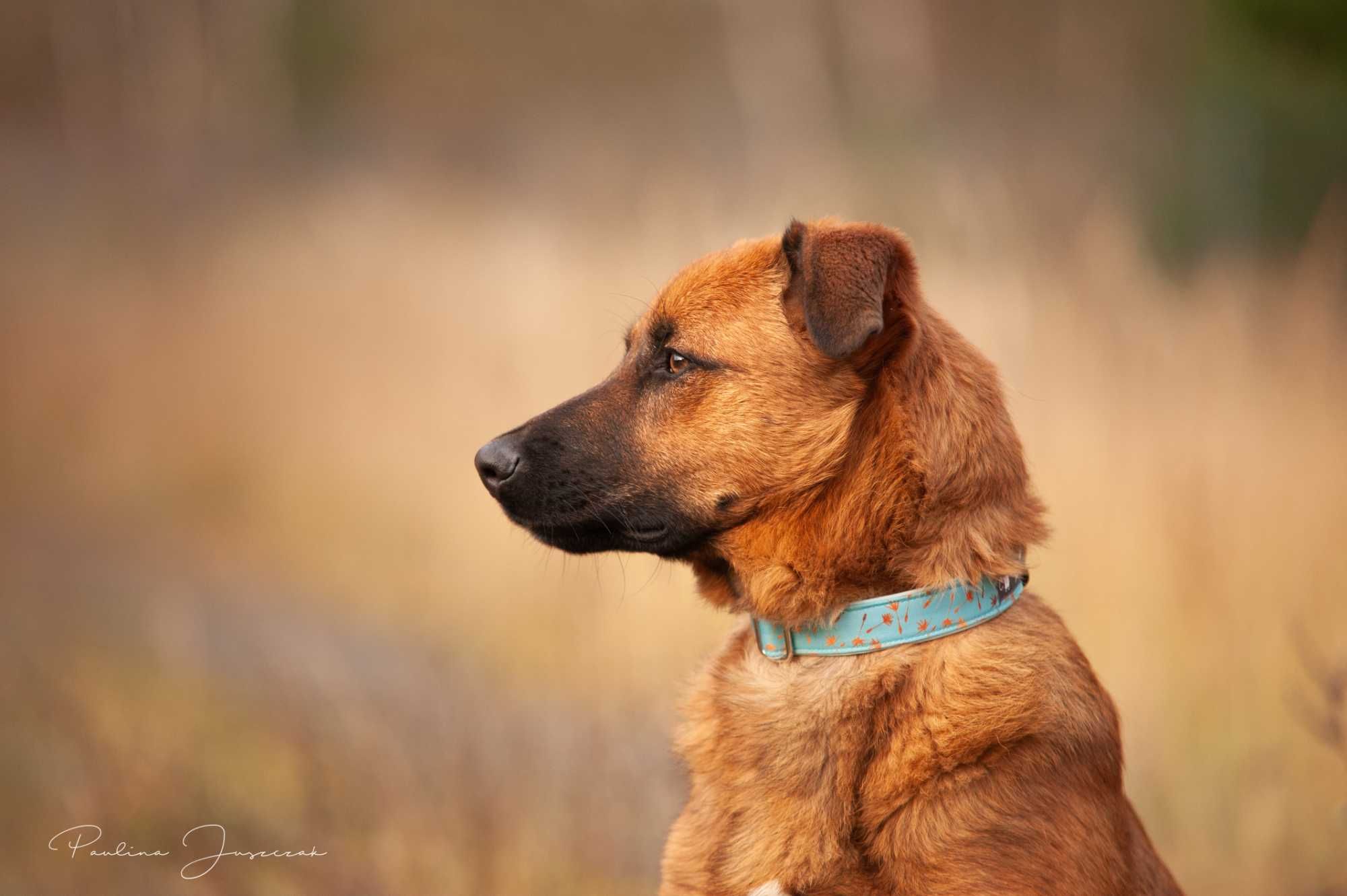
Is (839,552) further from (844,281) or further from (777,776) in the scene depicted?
(844,281)

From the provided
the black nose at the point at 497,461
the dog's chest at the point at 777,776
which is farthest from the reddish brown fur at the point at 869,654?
the black nose at the point at 497,461

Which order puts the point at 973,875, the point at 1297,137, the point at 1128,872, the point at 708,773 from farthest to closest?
the point at 1297,137
the point at 708,773
the point at 1128,872
the point at 973,875

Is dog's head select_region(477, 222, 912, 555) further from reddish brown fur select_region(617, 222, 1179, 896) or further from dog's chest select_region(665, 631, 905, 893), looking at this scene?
dog's chest select_region(665, 631, 905, 893)

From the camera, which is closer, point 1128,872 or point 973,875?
point 973,875

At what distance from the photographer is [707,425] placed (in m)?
3.32

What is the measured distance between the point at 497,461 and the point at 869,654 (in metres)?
1.14

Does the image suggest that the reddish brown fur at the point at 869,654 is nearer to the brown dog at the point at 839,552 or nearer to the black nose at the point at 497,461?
the brown dog at the point at 839,552

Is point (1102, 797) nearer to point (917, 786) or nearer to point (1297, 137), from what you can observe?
point (917, 786)

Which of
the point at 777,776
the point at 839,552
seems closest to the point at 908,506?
the point at 839,552

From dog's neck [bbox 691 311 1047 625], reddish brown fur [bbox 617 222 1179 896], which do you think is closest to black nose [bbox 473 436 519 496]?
reddish brown fur [bbox 617 222 1179 896]

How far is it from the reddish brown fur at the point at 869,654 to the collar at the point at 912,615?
0.11 feet

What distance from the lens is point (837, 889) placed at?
285 cm

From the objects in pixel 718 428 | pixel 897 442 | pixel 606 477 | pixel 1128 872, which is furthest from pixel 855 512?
pixel 1128 872

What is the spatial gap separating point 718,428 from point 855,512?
17.8 inches
